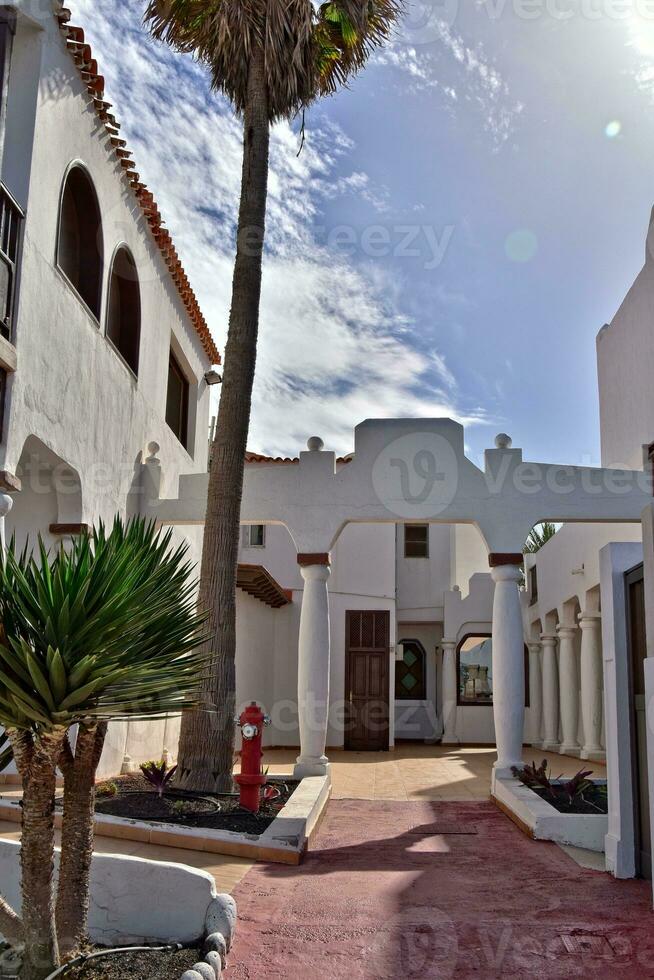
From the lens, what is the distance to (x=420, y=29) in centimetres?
1027

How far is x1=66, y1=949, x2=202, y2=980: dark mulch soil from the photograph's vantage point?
3912 millimetres

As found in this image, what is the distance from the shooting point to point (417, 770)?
49.3ft

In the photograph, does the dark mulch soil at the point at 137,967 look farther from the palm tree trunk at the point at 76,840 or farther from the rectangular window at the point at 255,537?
the rectangular window at the point at 255,537

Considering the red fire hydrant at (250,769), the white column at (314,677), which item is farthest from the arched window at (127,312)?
the red fire hydrant at (250,769)

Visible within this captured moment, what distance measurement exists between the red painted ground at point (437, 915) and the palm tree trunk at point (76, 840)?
38.5 inches

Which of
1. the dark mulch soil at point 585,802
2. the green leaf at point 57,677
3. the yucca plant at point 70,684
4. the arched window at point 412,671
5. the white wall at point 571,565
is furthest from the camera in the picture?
the arched window at point 412,671

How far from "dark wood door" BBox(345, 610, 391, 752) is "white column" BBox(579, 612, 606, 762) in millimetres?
4595

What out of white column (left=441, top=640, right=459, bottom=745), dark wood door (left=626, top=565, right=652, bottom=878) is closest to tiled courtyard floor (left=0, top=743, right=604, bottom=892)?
white column (left=441, top=640, right=459, bottom=745)

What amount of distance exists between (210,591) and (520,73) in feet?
22.6

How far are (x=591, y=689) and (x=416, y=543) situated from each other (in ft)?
24.1

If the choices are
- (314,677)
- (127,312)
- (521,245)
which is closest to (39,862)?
(314,677)

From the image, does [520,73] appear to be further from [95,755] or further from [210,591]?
[95,755]

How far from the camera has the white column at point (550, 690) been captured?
20.0 meters

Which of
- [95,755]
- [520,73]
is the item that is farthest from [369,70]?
[95,755]
